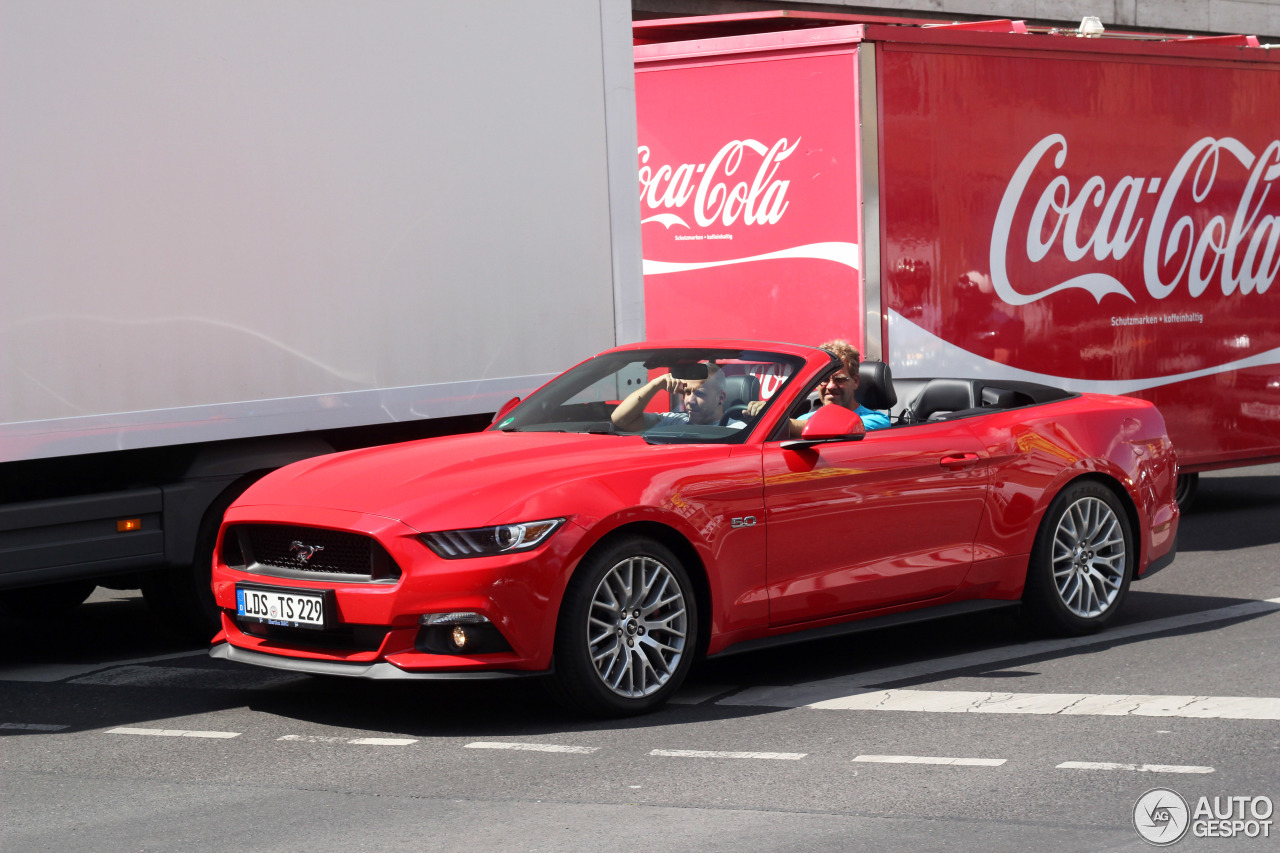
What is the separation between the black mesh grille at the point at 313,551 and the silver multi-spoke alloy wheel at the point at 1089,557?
3.40 metres

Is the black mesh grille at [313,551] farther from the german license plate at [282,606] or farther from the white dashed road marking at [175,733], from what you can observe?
the white dashed road marking at [175,733]

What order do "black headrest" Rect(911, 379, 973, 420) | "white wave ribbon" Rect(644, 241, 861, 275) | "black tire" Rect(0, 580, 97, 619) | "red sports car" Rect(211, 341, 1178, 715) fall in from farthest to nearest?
"white wave ribbon" Rect(644, 241, 861, 275) → "black tire" Rect(0, 580, 97, 619) → "black headrest" Rect(911, 379, 973, 420) → "red sports car" Rect(211, 341, 1178, 715)

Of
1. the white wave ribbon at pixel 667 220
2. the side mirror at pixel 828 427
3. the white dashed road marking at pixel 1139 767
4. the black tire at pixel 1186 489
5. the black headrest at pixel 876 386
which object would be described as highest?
the white wave ribbon at pixel 667 220

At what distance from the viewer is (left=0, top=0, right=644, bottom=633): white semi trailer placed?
720 cm

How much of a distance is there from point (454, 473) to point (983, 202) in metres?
5.55

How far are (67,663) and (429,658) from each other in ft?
9.53

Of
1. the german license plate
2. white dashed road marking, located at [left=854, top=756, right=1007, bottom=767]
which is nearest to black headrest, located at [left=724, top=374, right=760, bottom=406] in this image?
white dashed road marking, located at [left=854, top=756, right=1007, bottom=767]

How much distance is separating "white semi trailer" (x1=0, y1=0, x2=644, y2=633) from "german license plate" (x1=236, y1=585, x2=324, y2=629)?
4.11 feet

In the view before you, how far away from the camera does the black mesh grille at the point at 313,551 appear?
6.21m

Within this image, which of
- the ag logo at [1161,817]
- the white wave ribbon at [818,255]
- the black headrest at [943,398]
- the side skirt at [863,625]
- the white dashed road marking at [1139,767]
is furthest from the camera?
the white wave ribbon at [818,255]

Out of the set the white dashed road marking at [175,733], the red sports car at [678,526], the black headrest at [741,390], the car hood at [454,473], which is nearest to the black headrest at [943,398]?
the red sports car at [678,526]

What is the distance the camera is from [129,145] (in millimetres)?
7367

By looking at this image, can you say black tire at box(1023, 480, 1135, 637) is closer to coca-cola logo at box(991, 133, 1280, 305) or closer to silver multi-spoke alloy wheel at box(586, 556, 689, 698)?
silver multi-spoke alloy wheel at box(586, 556, 689, 698)

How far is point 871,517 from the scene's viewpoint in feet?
23.6
